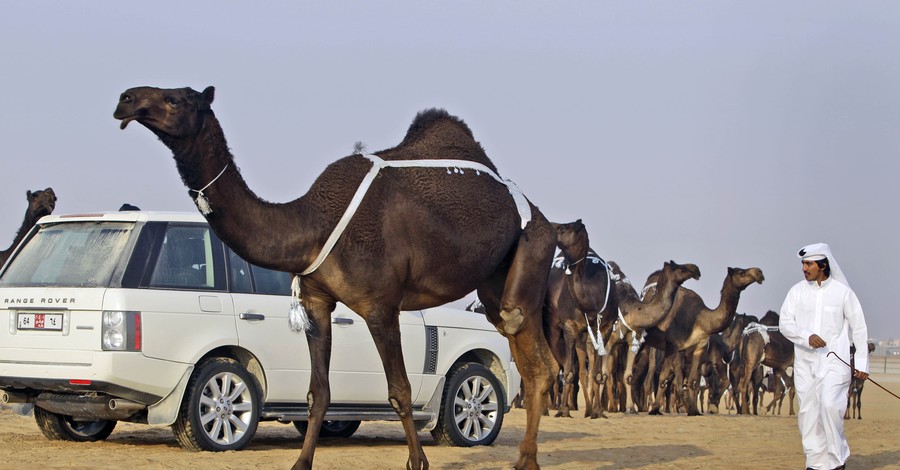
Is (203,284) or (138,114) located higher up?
(138,114)

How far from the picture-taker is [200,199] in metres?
8.64

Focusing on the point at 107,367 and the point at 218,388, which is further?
the point at 218,388

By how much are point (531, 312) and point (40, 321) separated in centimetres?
452

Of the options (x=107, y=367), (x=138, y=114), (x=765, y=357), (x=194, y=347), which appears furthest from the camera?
(x=765, y=357)

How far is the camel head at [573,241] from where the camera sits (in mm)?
22609

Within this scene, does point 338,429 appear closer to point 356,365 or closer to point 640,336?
point 356,365

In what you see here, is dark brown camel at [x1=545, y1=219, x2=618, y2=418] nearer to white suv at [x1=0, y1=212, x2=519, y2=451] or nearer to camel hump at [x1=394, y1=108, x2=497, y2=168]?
white suv at [x1=0, y1=212, x2=519, y2=451]

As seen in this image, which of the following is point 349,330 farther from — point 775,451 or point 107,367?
point 775,451

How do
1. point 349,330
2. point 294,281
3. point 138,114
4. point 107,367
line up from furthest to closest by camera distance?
point 349,330, point 107,367, point 294,281, point 138,114

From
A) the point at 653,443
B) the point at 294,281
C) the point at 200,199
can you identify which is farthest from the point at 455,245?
the point at 653,443

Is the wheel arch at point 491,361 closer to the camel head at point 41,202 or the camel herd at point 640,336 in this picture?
the camel herd at point 640,336

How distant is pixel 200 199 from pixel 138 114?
30.5 inches

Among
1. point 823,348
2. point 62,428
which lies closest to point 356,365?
point 62,428

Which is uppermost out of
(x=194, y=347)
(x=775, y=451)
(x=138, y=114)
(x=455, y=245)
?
(x=138, y=114)
